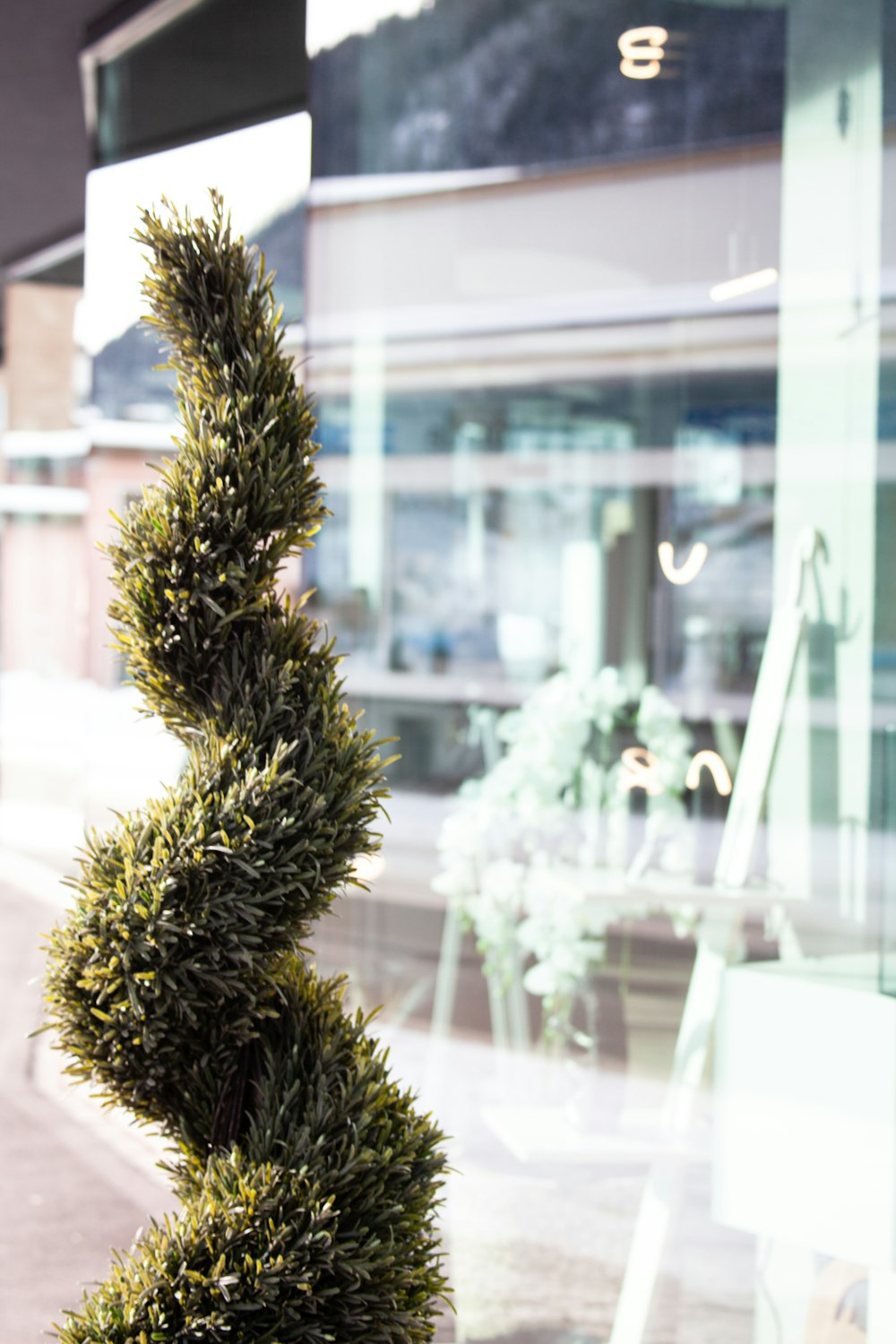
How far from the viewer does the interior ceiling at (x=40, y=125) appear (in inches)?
148

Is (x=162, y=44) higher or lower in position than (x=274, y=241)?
higher

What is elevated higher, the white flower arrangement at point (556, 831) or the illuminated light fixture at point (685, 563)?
the illuminated light fixture at point (685, 563)

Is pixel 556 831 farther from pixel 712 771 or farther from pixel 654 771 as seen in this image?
pixel 712 771

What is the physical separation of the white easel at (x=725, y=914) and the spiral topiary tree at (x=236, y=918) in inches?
50.9

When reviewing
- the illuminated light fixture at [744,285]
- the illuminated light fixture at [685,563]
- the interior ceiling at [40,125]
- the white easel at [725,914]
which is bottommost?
the white easel at [725,914]

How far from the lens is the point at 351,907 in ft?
11.6

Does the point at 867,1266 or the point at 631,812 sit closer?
the point at 867,1266

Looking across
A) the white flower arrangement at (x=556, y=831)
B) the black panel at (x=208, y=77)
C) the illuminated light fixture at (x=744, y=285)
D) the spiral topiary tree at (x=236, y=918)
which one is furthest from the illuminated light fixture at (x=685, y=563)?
the spiral topiary tree at (x=236, y=918)

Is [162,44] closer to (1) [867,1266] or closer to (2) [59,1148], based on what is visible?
(2) [59,1148]

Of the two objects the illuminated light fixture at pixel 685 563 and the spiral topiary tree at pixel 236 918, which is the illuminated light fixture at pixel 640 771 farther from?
the spiral topiary tree at pixel 236 918

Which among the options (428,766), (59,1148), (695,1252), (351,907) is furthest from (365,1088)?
(428,766)

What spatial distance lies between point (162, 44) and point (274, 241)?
0.80 m

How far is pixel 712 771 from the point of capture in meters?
3.21

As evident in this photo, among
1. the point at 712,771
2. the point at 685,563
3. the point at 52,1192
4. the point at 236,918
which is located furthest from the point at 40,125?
the point at 236,918
